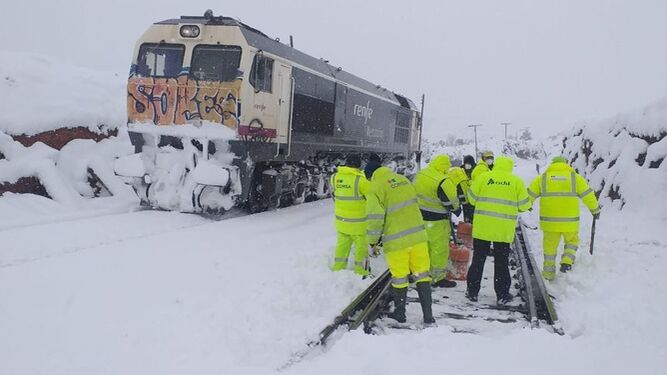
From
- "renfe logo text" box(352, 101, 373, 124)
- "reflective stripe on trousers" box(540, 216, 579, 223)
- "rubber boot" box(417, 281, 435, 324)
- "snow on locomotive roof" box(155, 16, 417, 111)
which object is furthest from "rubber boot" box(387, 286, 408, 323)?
"renfe logo text" box(352, 101, 373, 124)

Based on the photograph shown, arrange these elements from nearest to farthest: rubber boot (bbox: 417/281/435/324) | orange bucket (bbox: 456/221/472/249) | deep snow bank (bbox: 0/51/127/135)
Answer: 1. rubber boot (bbox: 417/281/435/324)
2. orange bucket (bbox: 456/221/472/249)
3. deep snow bank (bbox: 0/51/127/135)

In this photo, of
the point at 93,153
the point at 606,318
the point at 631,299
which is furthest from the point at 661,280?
→ the point at 93,153

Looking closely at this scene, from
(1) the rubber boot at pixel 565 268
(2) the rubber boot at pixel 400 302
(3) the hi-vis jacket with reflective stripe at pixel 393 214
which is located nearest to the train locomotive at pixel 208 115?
(3) the hi-vis jacket with reflective stripe at pixel 393 214

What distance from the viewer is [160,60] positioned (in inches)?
387

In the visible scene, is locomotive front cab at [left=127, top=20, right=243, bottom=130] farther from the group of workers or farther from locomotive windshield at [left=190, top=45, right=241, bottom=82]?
the group of workers

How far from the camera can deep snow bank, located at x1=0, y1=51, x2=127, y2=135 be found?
35.1 ft

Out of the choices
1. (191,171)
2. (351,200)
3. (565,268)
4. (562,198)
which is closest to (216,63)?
(191,171)

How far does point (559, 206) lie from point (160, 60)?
25.0 feet

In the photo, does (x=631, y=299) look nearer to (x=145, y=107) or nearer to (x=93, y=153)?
Answer: (x=145, y=107)

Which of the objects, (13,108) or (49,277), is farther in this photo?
(13,108)

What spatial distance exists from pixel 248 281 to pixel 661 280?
535cm

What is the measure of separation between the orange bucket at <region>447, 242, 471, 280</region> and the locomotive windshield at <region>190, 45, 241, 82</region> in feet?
16.9

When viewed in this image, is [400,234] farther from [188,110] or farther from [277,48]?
[277,48]

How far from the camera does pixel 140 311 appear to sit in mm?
4891
